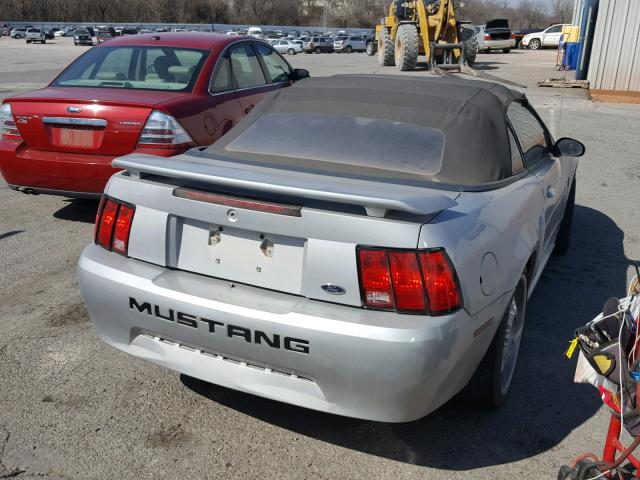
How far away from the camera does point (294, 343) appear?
2436mm

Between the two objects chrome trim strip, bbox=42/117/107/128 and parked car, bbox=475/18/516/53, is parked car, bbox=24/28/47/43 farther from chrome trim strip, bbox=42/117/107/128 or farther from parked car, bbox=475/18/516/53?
chrome trim strip, bbox=42/117/107/128

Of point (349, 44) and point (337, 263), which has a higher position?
point (337, 263)

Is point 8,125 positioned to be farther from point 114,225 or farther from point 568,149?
point 568,149

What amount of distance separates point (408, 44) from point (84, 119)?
61.7 ft

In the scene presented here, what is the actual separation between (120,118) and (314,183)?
3.15 meters

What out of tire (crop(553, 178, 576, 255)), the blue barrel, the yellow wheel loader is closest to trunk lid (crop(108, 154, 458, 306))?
tire (crop(553, 178, 576, 255))

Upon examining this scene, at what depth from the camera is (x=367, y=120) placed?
136 inches

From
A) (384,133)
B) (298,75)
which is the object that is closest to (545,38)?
(298,75)

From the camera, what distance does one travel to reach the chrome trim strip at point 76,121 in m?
5.22

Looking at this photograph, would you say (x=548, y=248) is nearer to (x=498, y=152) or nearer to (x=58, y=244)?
(x=498, y=152)

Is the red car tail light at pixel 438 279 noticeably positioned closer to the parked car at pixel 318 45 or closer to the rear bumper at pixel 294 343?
the rear bumper at pixel 294 343

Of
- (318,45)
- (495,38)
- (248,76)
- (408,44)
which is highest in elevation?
(248,76)

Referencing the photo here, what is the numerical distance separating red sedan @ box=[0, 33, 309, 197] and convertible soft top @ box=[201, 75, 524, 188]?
1.72m

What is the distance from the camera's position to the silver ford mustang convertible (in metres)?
2.40
